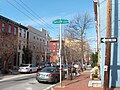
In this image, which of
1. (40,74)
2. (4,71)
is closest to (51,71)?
(40,74)

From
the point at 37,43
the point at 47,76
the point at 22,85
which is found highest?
the point at 37,43

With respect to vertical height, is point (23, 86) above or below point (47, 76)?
below

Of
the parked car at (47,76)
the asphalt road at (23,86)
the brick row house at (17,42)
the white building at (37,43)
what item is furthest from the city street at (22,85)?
the white building at (37,43)

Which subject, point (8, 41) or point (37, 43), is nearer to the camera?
point (8, 41)

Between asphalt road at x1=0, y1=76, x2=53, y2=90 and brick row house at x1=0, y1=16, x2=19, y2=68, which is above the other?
brick row house at x1=0, y1=16, x2=19, y2=68

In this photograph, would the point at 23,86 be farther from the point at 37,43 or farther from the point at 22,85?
the point at 37,43

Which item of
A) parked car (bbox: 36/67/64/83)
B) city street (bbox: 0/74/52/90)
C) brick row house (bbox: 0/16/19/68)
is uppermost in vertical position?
brick row house (bbox: 0/16/19/68)

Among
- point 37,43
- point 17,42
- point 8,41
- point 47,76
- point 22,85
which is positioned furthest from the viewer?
point 37,43

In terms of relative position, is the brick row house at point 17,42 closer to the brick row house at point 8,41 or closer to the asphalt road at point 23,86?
the brick row house at point 8,41

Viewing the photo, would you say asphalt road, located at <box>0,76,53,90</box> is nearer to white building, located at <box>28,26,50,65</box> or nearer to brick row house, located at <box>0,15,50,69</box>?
brick row house, located at <box>0,15,50,69</box>

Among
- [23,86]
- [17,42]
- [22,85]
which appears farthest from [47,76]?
[17,42]

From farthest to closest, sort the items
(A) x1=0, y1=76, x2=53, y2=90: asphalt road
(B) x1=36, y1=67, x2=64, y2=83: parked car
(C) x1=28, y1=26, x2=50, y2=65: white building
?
1. (C) x1=28, y1=26, x2=50, y2=65: white building
2. (B) x1=36, y1=67, x2=64, y2=83: parked car
3. (A) x1=0, y1=76, x2=53, y2=90: asphalt road

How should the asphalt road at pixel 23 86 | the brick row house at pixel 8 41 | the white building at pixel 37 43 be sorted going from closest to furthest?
1. the asphalt road at pixel 23 86
2. the brick row house at pixel 8 41
3. the white building at pixel 37 43

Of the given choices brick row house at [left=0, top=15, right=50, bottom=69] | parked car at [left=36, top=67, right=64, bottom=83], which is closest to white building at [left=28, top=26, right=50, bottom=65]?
brick row house at [left=0, top=15, right=50, bottom=69]
